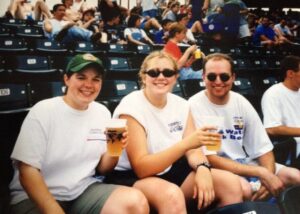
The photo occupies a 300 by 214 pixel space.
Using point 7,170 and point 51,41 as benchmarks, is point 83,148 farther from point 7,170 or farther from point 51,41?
point 51,41

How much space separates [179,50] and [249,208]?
997 mm

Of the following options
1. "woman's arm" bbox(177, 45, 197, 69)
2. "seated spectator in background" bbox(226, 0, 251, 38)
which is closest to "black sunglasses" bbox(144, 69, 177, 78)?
"woman's arm" bbox(177, 45, 197, 69)

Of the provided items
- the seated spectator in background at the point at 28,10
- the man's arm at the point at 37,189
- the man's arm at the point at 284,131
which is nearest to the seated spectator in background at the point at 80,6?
the seated spectator in background at the point at 28,10

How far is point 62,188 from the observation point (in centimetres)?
104

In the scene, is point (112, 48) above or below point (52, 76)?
above

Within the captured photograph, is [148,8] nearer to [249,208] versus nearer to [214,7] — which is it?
[214,7]

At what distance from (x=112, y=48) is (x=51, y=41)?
32cm

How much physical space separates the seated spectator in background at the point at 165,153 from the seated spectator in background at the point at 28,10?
18.3 inches

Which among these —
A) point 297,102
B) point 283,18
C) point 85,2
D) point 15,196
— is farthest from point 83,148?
point 283,18

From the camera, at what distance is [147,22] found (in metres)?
1.70

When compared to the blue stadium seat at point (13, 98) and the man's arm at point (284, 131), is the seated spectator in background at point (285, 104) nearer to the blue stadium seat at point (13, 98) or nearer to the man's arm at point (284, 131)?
the man's arm at point (284, 131)

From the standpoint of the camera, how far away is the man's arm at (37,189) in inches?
36.3

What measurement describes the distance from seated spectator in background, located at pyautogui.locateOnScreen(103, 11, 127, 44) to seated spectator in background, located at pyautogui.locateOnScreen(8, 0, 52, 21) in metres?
0.32

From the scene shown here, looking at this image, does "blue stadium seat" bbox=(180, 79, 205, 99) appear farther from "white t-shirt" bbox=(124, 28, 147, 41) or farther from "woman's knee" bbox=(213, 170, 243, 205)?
"woman's knee" bbox=(213, 170, 243, 205)
